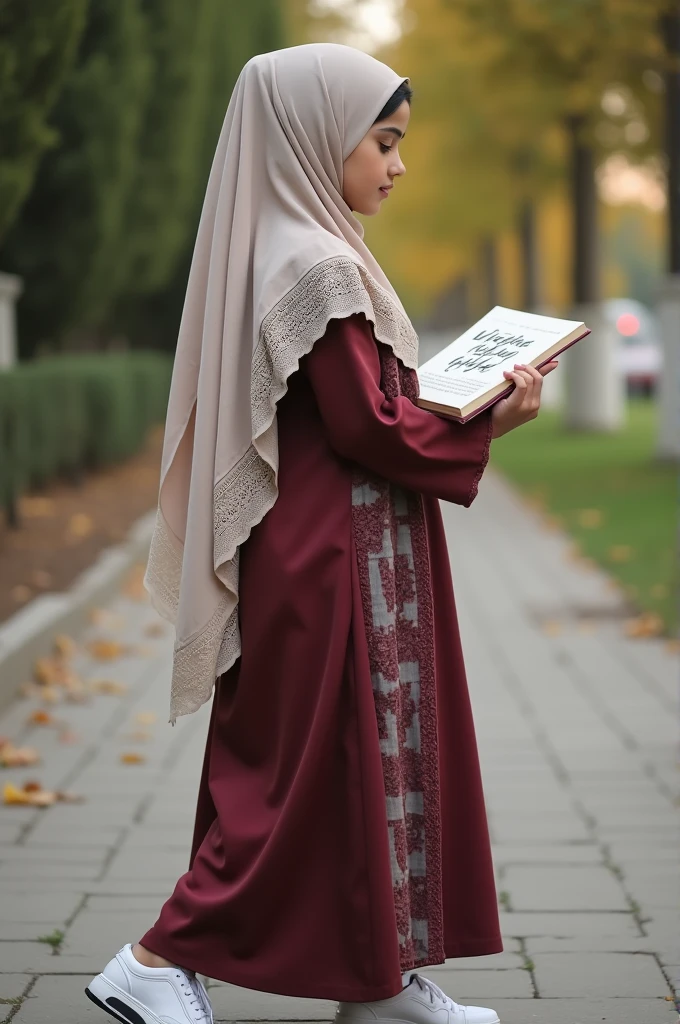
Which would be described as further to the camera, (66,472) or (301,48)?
(66,472)

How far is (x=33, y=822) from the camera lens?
4.54 meters

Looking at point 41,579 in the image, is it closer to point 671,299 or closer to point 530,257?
point 671,299

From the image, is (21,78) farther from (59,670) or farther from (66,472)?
(66,472)

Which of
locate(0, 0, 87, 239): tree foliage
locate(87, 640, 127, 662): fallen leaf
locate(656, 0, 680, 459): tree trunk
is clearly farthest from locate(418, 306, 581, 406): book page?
locate(656, 0, 680, 459): tree trunk

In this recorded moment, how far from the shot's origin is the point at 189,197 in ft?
55.6

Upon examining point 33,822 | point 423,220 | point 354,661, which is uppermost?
point 354,661

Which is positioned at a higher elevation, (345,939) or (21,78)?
(21,78)

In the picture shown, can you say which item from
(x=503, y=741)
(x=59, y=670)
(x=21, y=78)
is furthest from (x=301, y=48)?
(x=21, y=78)

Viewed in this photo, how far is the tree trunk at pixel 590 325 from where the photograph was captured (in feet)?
66.9

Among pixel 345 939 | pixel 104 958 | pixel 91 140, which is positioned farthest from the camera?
pixel 91 140

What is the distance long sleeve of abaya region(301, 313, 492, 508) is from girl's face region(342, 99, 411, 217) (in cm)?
25

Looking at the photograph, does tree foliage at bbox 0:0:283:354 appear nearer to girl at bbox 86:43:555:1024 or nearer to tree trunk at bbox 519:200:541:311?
girl at bbox 86:43:555:1024

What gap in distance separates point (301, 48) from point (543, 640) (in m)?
4.99

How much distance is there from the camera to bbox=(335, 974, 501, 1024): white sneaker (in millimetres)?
2906
